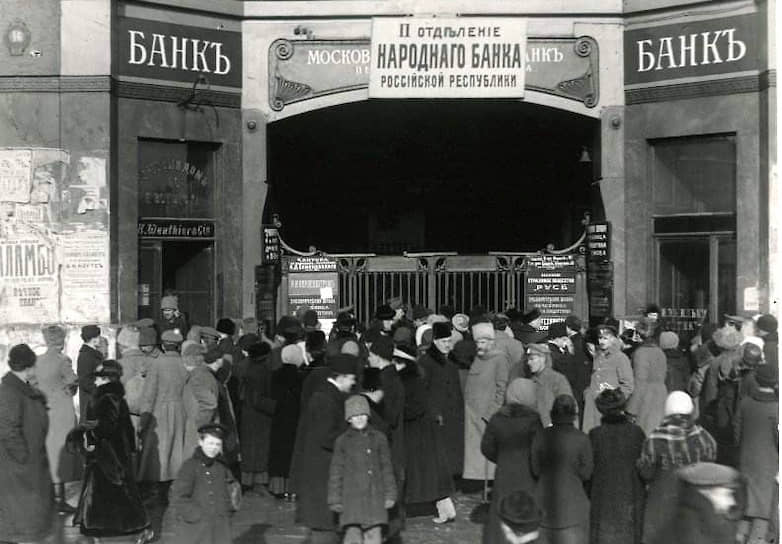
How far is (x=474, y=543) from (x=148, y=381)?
361 centimetres

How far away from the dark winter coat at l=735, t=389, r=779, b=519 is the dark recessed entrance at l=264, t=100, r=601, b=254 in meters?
14.2

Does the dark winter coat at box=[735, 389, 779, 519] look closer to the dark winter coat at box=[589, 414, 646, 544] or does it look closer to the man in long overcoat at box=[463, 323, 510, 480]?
the dark winter coat at box=[589, 414, 646, 544]

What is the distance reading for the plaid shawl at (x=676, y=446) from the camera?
303 inches

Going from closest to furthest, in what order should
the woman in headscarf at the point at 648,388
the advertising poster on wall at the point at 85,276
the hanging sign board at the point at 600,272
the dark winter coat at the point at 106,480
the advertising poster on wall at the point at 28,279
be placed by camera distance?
the dark winter coat at the point at 106,480 → the woman in headscarf at the point at 648,388 → the advertising poster on wall at the point at 28,279 → the advertising poster on wall at the point at 85,276 → the hanging sign board at the point at 600,272

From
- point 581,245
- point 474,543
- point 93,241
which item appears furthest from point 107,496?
point 581,245

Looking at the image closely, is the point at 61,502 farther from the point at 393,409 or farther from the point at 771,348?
the point at 771,348

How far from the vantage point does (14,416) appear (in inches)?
363

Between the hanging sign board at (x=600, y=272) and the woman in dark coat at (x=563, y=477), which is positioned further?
the hanging sign board at (x=600, y=272)

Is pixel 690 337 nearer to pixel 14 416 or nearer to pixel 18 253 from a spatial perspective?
pixel 18 253

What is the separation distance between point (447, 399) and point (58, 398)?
391 cm

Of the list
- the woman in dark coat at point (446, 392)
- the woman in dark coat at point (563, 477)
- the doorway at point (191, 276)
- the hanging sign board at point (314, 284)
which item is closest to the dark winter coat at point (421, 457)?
the woman in dark coat at point (446, 392)

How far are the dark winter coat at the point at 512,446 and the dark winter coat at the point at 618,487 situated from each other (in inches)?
18.4

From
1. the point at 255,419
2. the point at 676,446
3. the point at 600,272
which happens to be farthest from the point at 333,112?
the point at 676,446

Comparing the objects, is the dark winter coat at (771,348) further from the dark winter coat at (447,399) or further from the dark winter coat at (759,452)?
the dark winter coat at (447,399)
